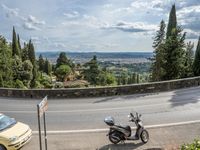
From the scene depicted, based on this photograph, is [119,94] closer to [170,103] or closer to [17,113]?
[170,103]

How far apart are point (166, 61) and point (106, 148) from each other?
88.9 feet

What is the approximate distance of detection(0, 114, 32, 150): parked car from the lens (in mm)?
10195

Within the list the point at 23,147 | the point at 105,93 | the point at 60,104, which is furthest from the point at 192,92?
the point at 23,147

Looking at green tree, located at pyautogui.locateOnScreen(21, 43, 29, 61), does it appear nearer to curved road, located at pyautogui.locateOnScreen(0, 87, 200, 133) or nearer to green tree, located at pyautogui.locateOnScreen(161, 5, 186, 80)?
green tree, located at pyautogui.locateOnScreen(161, 5, 186, 80)

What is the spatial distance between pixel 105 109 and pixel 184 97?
5.79 metres

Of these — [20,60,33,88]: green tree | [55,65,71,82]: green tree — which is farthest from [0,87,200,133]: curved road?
[55,65,71,82]: green tree

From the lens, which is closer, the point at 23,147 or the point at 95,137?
the point at 23,147

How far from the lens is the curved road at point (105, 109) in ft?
46.2

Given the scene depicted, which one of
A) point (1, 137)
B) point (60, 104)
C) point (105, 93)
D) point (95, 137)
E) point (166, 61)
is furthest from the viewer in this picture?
point (166, 61)

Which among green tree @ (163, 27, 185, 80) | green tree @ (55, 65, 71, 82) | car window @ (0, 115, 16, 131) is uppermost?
green tree @ (163, 27, 185, 80)

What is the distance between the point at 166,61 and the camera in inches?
1430

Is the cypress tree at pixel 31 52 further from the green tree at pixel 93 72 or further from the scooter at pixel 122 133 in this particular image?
the scooter at pixel 122 133

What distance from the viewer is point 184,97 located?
755 inches

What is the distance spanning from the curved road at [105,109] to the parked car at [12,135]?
7.05ft
